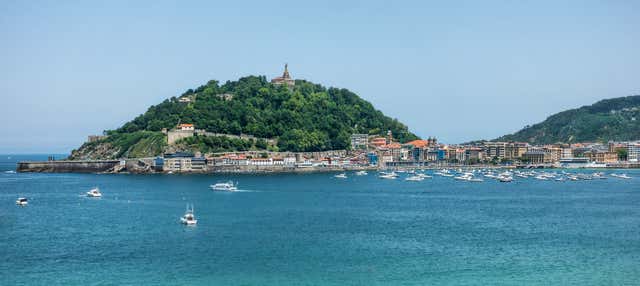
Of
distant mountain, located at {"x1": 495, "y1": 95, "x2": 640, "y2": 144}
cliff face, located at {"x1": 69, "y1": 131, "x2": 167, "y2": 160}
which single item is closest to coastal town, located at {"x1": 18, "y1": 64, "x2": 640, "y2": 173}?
cliff face, located at {"x1": 69, "y1": 131, "x2": 167, "y2": 160}

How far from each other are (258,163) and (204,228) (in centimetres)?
5227

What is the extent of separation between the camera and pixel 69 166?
8525cm

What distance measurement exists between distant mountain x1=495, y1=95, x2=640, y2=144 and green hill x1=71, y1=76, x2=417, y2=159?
170 feet

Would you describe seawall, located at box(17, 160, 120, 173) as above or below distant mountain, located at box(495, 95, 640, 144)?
below

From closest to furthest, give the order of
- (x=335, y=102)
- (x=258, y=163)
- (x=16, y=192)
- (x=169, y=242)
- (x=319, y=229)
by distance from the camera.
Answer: (x=169, y=242) → (x=319, y=229) → (x=16, y=192) → (x=258, y=163) → (x=335, y=102)

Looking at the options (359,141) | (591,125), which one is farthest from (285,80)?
(591,125)

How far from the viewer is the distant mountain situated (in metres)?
149

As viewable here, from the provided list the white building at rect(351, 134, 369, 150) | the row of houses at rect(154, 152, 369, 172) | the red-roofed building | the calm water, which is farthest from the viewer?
the white building at rect(351, 134, 369, 150)

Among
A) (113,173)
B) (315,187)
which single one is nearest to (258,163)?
(113,173)

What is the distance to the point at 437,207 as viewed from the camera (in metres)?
41.4

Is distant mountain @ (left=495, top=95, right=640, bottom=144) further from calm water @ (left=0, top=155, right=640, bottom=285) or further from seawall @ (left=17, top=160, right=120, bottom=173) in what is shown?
calm water @ (left=0, top=155, right=640, bottom=285)

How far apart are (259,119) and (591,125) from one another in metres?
86.4

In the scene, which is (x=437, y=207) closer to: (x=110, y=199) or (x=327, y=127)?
(x=110, y=199)

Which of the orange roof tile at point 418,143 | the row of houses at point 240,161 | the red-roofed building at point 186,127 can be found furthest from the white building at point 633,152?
the red-roofed building at point 186,127
